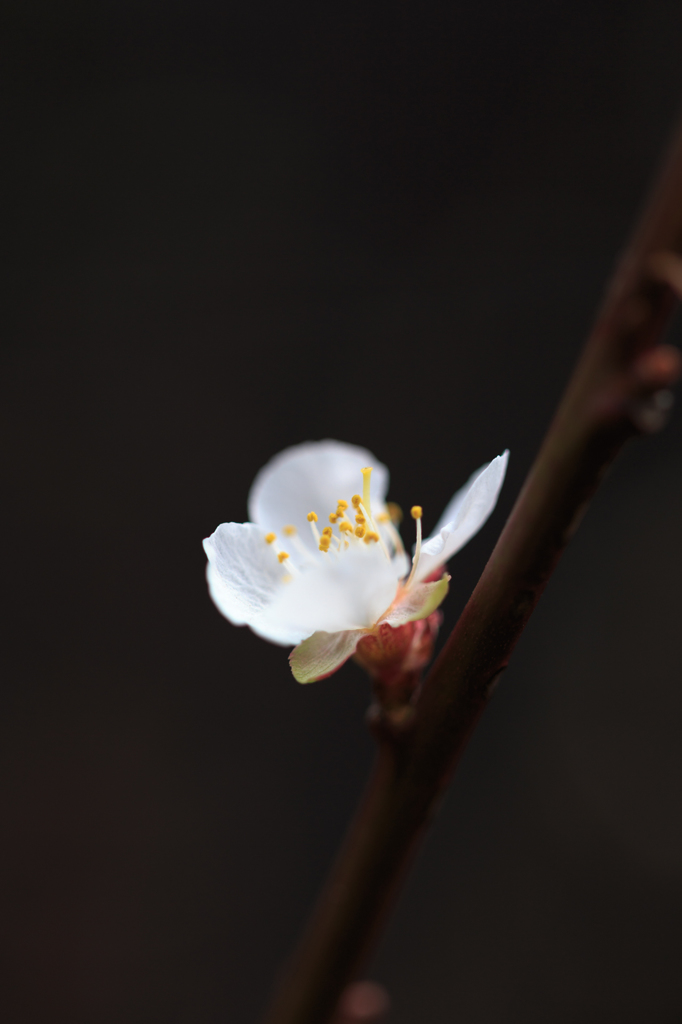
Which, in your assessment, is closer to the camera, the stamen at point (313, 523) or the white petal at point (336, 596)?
the white petal at point (336, 596)

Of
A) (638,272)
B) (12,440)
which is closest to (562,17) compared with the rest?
(12,440)

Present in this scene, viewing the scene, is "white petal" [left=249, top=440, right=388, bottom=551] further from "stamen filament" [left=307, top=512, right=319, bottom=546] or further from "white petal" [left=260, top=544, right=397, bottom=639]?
"white petal" [left=260, top=544, right=397, bottom=639]

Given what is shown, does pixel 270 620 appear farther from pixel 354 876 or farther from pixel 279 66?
pixel 279 66

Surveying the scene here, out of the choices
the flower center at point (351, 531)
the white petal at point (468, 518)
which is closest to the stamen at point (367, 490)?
the flower center at point (351, 531)

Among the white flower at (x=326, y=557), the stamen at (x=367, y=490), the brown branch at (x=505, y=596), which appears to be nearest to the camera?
the brown branch at (x=505, y=596)

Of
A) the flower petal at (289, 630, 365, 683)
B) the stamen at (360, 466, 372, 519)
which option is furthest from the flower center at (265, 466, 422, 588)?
the flower petal at (289, 630, 365, 683)

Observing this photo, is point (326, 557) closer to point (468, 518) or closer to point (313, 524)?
point (313, 524)

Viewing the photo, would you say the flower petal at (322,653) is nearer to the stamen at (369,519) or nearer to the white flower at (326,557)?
the white flower at (326,557)
